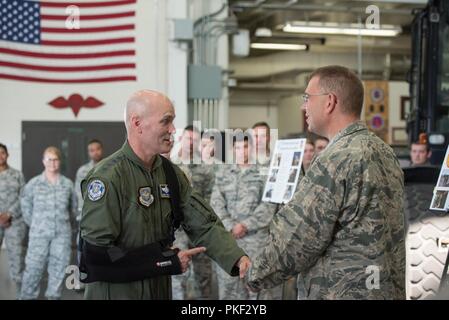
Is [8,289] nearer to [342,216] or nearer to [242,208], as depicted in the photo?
[242,208]

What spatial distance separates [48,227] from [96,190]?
424 cm

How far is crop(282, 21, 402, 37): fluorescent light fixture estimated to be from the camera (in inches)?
442

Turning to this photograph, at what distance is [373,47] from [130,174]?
12859 mm

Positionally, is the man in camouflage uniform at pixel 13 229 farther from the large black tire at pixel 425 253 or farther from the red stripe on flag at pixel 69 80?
the large black tire at pixel 425 253

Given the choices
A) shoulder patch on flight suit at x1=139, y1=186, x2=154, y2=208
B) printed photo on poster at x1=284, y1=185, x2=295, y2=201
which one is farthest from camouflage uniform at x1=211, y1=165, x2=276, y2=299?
shoulder patch on flight suit at x1=139, y1=186, x2=154, y2=208

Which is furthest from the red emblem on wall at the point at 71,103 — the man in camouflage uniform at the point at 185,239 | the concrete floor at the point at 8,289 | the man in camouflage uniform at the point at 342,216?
the man in camouflage uniform at the point at 342,216

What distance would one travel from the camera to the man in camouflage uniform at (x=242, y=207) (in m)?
5.59

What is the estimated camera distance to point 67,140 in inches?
352

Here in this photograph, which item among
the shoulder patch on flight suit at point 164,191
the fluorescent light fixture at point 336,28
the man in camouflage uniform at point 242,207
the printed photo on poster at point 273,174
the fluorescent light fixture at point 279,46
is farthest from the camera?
the fluorescent light fixture at point 279,46

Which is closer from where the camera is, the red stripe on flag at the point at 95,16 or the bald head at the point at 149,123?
the bald head at the point at 149,123

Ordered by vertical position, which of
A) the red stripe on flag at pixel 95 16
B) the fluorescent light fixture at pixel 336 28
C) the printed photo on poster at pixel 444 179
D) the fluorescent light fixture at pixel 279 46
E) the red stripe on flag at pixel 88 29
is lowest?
the printed photo on poster at pixel 444 179

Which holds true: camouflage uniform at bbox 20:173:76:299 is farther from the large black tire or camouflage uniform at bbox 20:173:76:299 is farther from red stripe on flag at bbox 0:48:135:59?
the large black tire

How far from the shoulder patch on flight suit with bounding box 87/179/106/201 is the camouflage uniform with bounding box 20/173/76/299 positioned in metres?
4.15

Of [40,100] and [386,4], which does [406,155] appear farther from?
[40,100]
